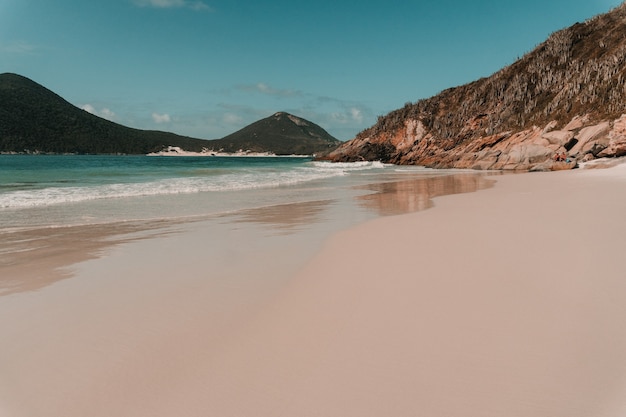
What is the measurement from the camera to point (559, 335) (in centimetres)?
324

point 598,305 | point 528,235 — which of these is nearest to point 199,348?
point 598,305

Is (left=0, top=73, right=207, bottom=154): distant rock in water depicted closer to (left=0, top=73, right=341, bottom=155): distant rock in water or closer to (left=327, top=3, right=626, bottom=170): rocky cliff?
(left=0, top=73, right=341, bottom=155): distant rock in water

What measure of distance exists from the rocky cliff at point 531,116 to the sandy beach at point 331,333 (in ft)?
102

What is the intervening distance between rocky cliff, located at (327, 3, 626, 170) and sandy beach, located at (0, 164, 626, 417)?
102 feet

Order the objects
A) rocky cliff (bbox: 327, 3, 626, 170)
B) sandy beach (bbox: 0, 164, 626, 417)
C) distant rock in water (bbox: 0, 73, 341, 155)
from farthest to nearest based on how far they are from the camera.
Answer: distant rock in water (bbox: 0, 73, 341, 155)
rocky cliff (bbox: 327, 3, 626, 170)
sandy beach (bbox: 0, 164, 626, 417)

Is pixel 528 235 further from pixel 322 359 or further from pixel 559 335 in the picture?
pixel 322 359

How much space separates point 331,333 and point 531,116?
196ft

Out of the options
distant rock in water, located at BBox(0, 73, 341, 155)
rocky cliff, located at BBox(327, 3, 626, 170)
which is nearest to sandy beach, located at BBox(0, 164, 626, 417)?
rocky cliff, located at BBox(327, 3, 626, 170)

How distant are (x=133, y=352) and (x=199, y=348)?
0.55m

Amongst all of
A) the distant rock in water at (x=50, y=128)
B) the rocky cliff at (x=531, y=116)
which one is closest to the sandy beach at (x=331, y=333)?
the rocky cliff at (x=531, y=116)

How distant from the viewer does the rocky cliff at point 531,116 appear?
37247 millimetres

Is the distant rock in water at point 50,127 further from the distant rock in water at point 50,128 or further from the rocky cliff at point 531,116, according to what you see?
the rocky cliff at point 531,116

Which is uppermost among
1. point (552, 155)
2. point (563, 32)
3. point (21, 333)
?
point (563, 32)

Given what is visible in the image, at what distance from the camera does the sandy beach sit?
2500mm
